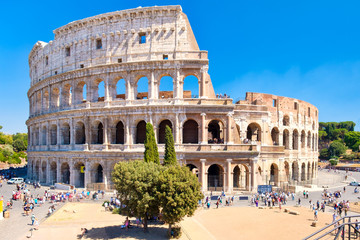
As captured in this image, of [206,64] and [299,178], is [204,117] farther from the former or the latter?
[299,178]

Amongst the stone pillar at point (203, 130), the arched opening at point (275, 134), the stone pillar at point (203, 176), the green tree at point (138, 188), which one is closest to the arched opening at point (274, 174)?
the arched opening at point (275, 134)

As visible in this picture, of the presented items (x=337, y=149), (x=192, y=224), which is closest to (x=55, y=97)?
(x=192, y=224)

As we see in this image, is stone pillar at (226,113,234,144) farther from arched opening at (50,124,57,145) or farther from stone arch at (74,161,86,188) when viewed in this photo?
arched opening at (50,124,57,145)

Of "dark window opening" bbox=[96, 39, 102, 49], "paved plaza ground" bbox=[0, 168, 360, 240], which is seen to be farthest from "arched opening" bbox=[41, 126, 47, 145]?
"paved plaza ground" bbox=[0, 168, 360, 240]

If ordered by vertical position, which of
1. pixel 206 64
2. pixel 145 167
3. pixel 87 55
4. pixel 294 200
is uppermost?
pixel 87 55

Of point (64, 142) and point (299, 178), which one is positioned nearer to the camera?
point (64, 142)

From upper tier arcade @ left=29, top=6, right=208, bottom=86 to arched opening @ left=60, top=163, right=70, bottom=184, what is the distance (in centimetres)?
1309

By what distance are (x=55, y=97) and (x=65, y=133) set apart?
19.3 ft

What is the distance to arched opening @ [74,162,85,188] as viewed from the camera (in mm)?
34037

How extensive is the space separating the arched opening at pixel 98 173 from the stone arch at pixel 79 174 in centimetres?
186

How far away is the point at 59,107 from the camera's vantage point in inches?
1446

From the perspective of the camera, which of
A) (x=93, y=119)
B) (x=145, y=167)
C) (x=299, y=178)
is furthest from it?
Result: (x=299, y=178)

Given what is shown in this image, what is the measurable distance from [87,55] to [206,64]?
15.8m

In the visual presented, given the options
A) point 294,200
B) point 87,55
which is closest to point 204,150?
point 294,200
